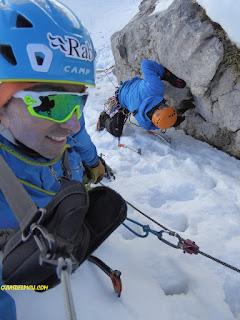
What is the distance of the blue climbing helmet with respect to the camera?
116 centimetres

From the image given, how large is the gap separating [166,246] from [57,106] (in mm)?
1566

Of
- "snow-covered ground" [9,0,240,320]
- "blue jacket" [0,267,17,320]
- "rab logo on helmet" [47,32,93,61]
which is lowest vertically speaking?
"snow-covered ground" [9,0,240,320]

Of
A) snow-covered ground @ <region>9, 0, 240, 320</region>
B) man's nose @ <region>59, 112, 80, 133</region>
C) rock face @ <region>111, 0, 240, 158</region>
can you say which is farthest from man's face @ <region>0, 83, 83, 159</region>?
rock face @ <region>111, 0, 240, 158</region>

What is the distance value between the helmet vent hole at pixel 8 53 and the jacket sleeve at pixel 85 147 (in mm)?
1040

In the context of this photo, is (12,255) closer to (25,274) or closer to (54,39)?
(25,274)

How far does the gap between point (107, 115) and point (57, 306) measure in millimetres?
3696

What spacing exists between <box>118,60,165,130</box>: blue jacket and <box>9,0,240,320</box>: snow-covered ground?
47 centimetres

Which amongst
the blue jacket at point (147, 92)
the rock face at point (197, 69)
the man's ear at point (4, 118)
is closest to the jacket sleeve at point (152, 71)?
the blue jacket at point (147, 92)

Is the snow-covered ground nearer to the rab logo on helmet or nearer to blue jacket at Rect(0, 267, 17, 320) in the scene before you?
blue jacket at Rect(0, 267, 17, 320)

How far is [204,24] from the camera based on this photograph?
338cm

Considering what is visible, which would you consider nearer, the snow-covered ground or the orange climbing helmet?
the snow-covered ground

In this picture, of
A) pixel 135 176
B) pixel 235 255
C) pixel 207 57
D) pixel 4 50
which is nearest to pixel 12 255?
pixel 4 50

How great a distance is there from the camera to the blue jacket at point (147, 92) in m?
3.91

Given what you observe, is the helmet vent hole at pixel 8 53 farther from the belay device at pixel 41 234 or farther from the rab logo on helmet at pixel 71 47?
the belay device at pixel 41 234
